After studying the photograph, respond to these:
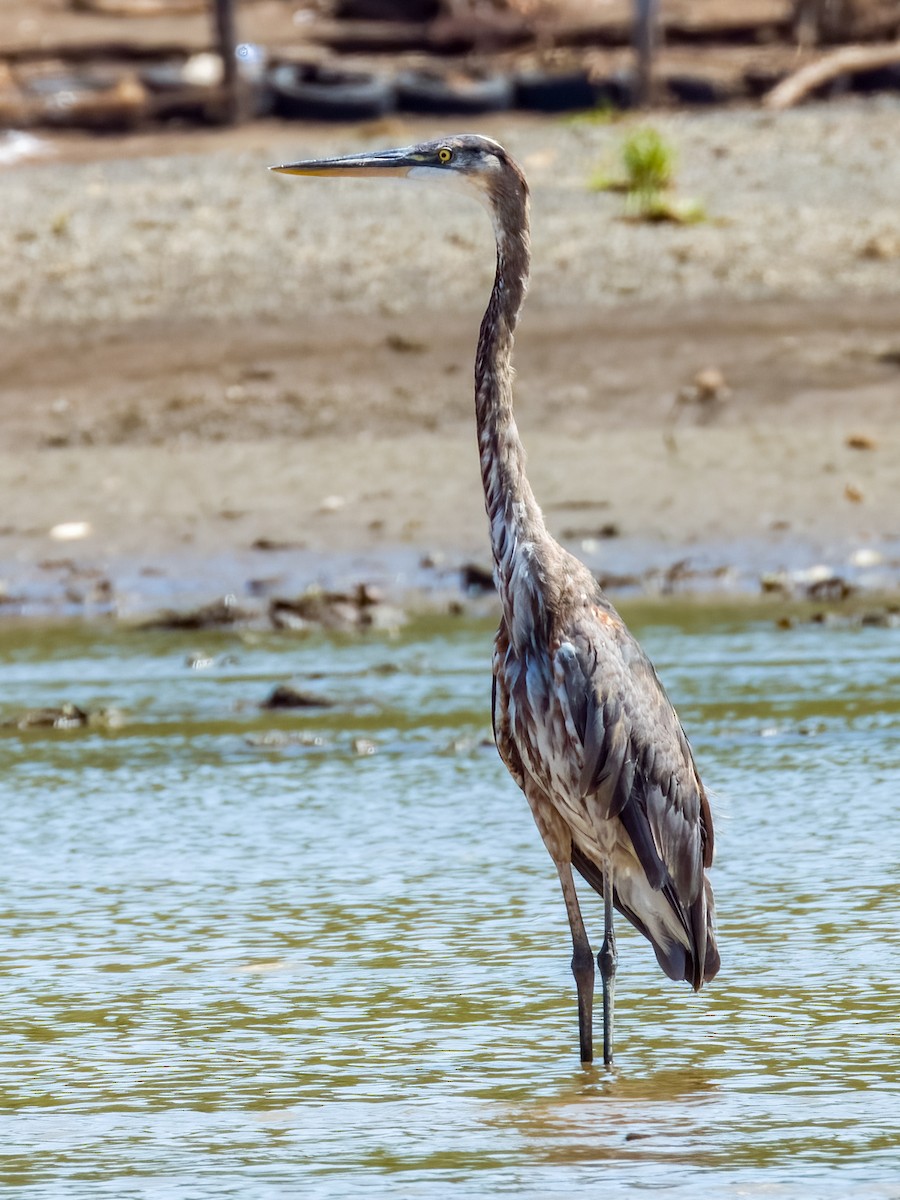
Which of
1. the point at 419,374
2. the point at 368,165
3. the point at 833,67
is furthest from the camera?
the point at 833,67

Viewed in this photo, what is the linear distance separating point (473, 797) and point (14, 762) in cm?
163

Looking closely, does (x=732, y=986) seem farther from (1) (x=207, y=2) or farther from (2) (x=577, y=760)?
(1) (x=207, y=2)

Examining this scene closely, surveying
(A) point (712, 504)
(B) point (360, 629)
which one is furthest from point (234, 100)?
(B) point (360, 629)

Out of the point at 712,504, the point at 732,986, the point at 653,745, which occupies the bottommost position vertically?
the point at 712,504

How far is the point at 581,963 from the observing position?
5023 mm

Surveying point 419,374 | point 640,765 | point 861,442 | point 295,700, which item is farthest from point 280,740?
point 419,374

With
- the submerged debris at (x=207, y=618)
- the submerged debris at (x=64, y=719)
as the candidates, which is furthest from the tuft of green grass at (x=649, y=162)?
the submerged debris at (x=64, y=719)

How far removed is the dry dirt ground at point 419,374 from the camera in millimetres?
11555

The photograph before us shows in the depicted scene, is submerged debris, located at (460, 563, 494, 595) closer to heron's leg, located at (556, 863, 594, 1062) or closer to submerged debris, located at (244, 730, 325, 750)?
submerged debris, located at (244, 730, 325, 750)

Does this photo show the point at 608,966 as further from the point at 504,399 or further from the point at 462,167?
the point at 462,167

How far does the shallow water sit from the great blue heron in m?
0.25

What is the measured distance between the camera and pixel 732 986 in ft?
17.7

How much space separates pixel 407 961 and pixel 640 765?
978 mm

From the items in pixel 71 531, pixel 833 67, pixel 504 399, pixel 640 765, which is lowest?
pixel 71 531
